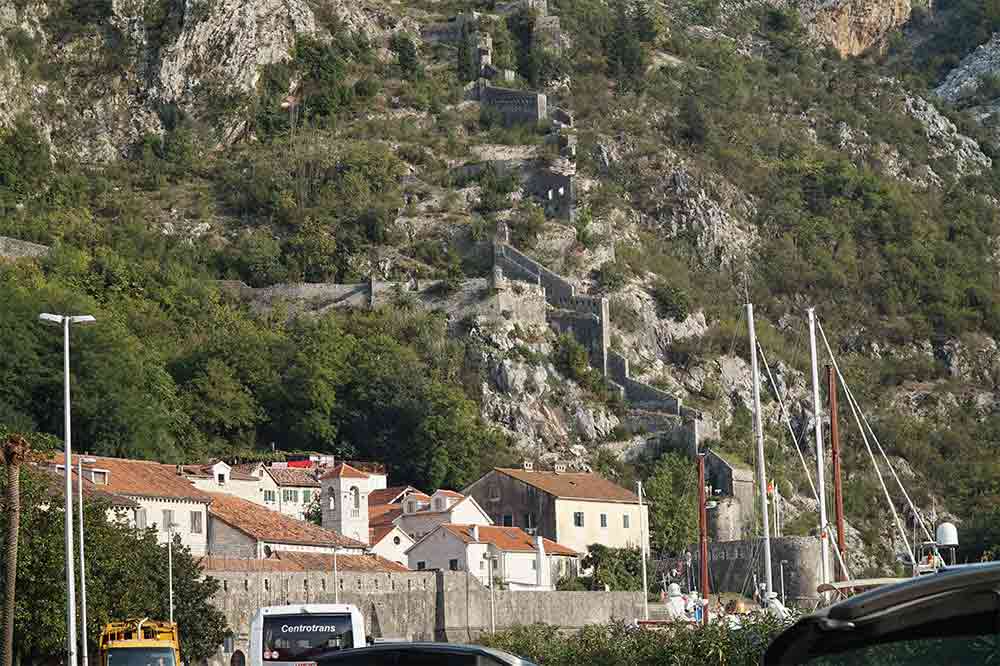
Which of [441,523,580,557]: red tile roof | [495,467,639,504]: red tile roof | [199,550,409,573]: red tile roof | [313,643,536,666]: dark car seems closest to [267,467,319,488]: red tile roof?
[441,523,580,557]: red tile roof

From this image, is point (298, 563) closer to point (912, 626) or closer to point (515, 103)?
point (912, 626)

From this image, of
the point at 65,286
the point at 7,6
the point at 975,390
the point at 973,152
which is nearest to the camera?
the point at 65,286

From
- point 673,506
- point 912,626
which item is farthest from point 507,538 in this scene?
point 912,626

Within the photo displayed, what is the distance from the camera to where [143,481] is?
73.6 m

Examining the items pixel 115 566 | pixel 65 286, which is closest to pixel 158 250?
pixel 65 286

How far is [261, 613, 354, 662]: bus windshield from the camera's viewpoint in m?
25.2

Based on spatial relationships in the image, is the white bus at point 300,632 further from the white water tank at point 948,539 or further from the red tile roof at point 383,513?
the red tile roof at point 383,513

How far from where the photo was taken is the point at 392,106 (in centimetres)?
13738

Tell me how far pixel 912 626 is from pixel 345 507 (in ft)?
253

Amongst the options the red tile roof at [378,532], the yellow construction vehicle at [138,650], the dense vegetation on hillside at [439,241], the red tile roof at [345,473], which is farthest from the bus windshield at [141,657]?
the dense vegetation on hillside at [439,241]

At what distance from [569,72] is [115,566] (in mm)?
104079

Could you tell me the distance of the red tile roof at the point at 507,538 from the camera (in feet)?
274

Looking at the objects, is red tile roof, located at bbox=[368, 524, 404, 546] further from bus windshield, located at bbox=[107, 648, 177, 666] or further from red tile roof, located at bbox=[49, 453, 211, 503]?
bus windshield, located at bbox=[107, 648, 177, 666]

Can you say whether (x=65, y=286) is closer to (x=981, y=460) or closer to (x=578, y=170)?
(x=578, y=170)
